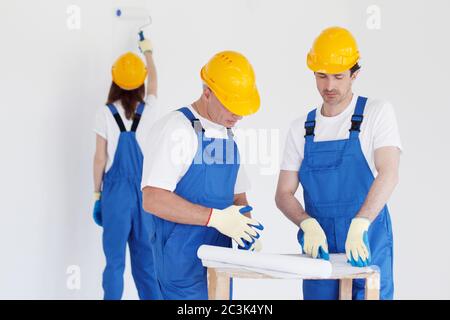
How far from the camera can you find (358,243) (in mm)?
2381

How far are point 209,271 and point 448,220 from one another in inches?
87.8

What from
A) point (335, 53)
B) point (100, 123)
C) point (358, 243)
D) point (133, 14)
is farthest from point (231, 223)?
point (133, 14)

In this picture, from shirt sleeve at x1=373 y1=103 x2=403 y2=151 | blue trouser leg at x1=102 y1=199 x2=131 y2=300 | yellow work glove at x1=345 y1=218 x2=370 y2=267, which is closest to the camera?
yellow work glove at x1=345 y1=218 x2=370 y2=267

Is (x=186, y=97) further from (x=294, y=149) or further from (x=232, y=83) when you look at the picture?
(x=232, y=83)

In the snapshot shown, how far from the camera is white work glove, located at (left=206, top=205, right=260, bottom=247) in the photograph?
7.85 feet

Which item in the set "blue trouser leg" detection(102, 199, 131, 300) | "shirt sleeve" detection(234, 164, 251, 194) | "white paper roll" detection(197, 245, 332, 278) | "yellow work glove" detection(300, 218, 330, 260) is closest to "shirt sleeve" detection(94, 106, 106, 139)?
"blue trouser leg" detection(102, 199, 131, 300)

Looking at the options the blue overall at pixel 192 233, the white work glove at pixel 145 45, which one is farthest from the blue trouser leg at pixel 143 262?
the blue overall at pixel 192 233

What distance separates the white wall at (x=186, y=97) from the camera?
4031mm

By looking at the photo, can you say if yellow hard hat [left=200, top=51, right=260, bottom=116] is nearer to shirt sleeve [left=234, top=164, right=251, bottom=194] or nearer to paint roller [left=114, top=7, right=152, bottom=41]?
shirt sleeve [left=234, top=164, right=251, bottom=194]

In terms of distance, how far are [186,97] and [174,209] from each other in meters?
1.95

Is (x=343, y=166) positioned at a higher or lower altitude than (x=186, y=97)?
lower

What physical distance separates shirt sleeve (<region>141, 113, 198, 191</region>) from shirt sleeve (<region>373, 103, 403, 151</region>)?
2.20 ft
